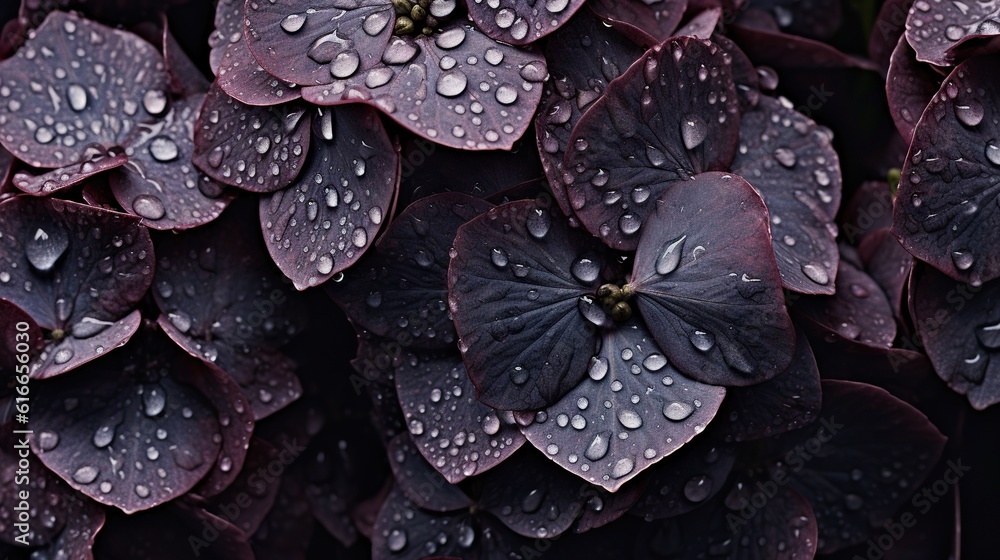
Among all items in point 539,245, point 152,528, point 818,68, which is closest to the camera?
point 539,245

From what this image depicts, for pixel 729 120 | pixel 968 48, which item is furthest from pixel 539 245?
pixel 968 48

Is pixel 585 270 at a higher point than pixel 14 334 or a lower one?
higher

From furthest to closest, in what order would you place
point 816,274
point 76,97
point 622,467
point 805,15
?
1. point 805,15
2. point 76,97
3. point 816,274
4. point 622,467

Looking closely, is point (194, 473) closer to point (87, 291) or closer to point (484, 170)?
point (87, 291)

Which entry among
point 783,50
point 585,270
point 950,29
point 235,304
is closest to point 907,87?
point 950,29

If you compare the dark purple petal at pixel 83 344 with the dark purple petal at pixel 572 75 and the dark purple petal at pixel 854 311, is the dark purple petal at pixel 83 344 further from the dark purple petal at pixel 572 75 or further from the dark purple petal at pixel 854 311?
the dark purple petal at pixel 854 311

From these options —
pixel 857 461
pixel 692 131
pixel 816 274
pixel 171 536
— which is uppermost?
pixel 692 131

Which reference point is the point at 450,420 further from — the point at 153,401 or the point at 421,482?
the point at 153,401
